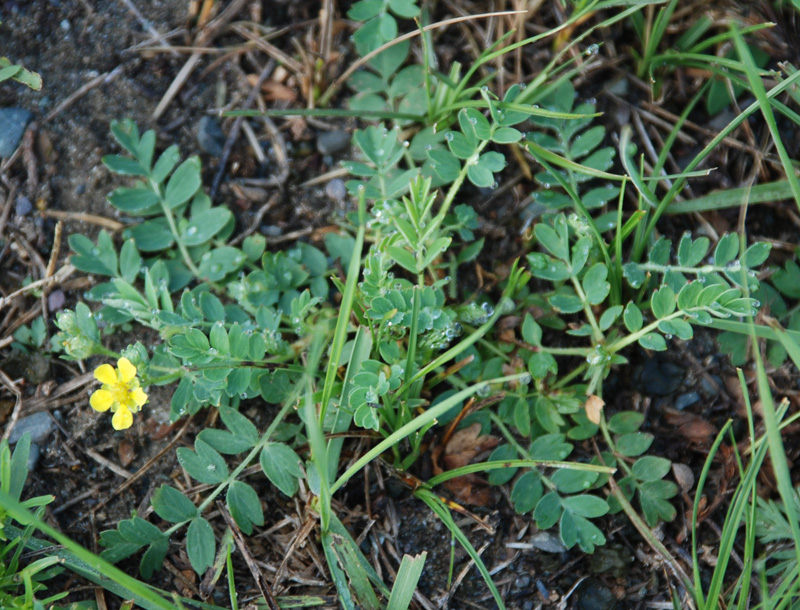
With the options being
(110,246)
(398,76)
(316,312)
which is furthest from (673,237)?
(110,246)

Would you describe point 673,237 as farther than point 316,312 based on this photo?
Yes

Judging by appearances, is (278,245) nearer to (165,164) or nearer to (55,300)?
(165,164)

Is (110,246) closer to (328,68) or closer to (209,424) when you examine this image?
(209,424)

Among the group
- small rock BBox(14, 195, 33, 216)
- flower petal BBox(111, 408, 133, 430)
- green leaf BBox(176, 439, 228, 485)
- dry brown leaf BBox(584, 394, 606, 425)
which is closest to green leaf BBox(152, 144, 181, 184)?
small rock BBox(14, 195, 33, 216)

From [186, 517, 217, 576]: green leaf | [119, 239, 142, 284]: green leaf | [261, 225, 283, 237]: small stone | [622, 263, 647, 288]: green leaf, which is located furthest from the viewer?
[261, 225, 283, 237]: small stone

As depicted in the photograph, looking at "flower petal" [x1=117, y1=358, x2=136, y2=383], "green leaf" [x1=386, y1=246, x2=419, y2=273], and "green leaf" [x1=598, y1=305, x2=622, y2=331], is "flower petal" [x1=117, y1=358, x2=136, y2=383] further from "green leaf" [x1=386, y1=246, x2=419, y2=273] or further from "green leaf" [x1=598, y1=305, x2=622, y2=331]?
"green leaf" [x1=598, y1=305, x2=622, y2=331]

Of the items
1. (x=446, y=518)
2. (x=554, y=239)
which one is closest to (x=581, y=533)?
(x=446, y=518)

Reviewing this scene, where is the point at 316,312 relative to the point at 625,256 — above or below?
above
